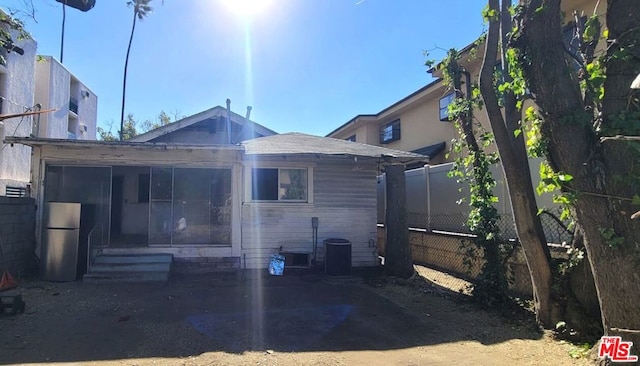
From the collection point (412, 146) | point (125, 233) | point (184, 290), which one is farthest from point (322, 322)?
point (412, 146)

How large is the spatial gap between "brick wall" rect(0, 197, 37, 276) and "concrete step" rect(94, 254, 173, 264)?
4.42ft

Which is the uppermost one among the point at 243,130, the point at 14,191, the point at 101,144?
the point at 243,130

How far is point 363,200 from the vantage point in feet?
31.4

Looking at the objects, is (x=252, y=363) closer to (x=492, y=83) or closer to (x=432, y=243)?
(x=492, y=83)

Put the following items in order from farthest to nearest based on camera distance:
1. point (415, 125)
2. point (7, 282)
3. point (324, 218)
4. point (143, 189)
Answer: point (415, 125) → point (143, 189) → point (324, 218) → point (7, 282)

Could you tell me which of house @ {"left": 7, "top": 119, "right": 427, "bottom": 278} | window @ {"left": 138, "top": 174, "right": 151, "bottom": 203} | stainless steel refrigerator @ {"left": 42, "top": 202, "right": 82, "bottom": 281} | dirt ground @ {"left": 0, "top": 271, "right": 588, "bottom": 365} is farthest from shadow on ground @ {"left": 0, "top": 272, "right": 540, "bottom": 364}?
window @ {"left": 138, "top": 174, "right": 151, "bottom": 203}

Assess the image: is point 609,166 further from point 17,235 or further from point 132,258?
point 17,235

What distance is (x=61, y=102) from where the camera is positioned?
64.0 ft

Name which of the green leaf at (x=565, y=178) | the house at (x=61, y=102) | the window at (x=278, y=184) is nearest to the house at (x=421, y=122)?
the window at (x=278, y=184)

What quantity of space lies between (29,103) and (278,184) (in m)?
13.0

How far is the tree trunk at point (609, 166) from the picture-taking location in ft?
11.6

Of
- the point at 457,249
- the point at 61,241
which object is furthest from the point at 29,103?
the point at 457,249

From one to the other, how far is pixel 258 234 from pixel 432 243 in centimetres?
410

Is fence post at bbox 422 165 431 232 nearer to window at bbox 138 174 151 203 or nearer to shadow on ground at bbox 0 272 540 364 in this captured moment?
shadow on ground at bbox 0 272 540 364
